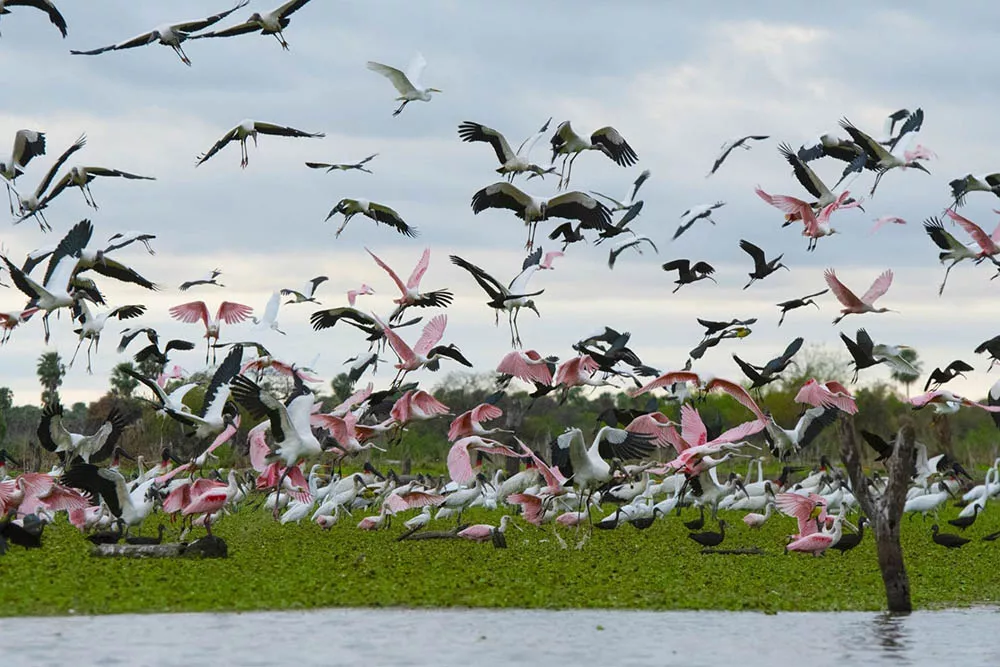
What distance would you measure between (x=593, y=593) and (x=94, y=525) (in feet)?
31.3

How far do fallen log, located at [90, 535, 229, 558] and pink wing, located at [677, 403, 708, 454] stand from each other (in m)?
5.70

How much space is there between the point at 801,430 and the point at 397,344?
197 inches

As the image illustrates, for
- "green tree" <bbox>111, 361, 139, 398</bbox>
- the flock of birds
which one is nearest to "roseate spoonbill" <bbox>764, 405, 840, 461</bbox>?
the flock of birds

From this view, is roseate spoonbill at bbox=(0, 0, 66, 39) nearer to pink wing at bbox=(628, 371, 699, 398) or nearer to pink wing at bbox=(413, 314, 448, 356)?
pink wing at bbox=(413, 314, 448, 356)

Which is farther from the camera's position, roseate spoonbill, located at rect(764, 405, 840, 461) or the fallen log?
roseate spoonbill, located at rect(764, 405, 840, 461)

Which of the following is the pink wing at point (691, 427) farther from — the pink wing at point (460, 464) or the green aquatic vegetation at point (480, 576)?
the pink wing at point (460, 464)

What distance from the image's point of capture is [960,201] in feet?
65.0

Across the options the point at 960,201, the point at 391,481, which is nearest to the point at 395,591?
the point at 960,201

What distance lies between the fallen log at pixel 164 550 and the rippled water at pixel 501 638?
3784 millimetres

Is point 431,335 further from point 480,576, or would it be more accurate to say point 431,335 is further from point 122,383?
point 122,383

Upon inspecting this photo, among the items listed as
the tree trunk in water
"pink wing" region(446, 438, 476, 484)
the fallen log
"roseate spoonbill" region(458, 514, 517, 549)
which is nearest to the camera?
the tree trunk in water

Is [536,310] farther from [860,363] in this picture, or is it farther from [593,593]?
[593,593]

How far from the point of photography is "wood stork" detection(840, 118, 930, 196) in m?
18.9

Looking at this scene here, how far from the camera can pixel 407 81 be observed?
19312mm
